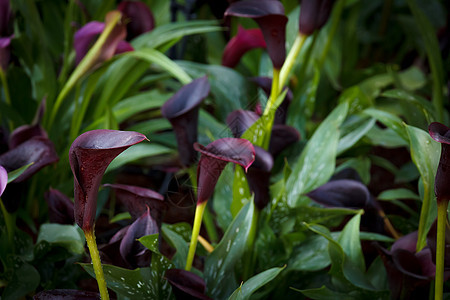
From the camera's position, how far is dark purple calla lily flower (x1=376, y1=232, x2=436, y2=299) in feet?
1.62

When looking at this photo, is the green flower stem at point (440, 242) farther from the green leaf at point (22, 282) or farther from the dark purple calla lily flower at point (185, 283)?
the green leaf at point (22, 282)

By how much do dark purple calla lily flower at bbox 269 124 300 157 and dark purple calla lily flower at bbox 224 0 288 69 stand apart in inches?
5.1

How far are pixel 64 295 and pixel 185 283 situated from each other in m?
0.11

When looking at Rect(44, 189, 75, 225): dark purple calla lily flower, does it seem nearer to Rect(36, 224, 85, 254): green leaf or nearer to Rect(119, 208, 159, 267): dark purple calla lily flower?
Rect(36, 224, 85, 254): green leaf

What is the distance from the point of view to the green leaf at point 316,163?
620mm

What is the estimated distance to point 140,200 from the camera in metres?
0.47

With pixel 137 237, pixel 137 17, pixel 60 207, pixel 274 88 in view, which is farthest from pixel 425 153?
pixel 137 17

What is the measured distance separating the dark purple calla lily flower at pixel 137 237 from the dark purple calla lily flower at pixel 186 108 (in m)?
0.15

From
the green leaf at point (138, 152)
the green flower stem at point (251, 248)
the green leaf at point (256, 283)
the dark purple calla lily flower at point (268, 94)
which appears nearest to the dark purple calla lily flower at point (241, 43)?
the dark purple calla lily flower at point (268, 94)

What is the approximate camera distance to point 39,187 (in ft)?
2.32

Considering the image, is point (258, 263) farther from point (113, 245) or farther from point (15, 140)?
point (15, 140)

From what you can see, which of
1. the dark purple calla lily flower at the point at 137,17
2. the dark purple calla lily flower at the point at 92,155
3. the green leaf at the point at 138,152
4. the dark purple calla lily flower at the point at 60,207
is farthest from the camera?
the dark purple calla lily flower at the point at 137,17

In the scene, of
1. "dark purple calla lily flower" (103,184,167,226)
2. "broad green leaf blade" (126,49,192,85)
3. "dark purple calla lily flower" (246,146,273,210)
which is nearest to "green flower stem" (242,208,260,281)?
"dark purple calla lily flower" (246,146,273,210)

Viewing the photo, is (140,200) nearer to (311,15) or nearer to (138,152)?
(138,152)
